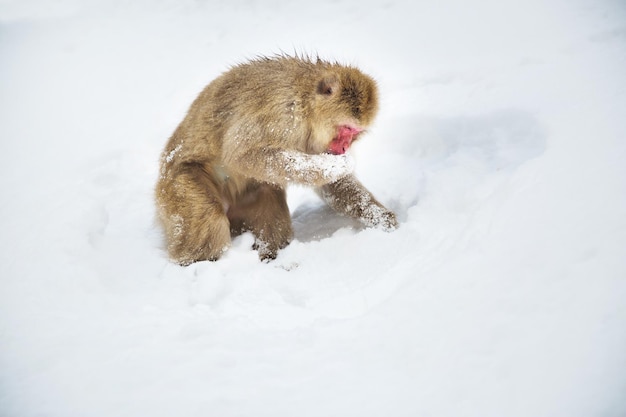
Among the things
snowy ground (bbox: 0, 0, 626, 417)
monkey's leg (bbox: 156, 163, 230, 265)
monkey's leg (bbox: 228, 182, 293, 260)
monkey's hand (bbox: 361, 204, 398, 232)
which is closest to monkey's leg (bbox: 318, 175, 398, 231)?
monkey's hand (bbox: 361, 204, 398, 232)

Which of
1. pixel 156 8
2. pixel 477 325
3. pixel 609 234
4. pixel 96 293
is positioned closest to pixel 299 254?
pixel 96 293

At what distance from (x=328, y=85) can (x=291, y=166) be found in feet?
1.88

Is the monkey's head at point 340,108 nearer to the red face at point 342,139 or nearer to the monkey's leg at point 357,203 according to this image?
the red face at point 342,139

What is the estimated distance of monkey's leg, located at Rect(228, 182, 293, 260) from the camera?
371 centimetres

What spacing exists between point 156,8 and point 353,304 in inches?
253

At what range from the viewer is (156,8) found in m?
7.54

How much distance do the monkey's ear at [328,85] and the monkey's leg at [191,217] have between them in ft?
3.27

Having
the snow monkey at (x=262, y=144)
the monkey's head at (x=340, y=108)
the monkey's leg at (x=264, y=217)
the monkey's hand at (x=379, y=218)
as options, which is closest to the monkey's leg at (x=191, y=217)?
the snow monkey at (x=262, y=144)

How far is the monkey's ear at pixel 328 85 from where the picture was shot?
336 centimetres

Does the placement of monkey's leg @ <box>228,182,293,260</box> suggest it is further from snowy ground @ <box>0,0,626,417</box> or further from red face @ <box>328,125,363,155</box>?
red face @ <box>328,125,363,155</box>

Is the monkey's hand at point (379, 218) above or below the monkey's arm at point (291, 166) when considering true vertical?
below

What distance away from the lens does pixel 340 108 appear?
3387 mm

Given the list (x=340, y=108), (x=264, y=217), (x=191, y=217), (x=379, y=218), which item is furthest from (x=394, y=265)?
(x=191, y=217)

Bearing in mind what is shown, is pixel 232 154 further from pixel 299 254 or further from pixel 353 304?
pixel 353 304
